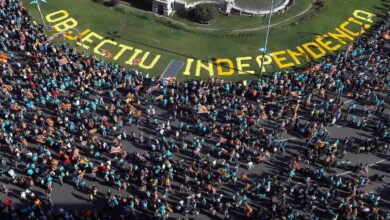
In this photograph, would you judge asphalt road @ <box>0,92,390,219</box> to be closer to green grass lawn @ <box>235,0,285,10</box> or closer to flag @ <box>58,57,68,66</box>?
flag @ <box>58,57,68,66</box>

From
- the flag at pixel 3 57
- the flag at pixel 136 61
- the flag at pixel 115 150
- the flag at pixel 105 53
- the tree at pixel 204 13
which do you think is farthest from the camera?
the tree at pixel 204 13

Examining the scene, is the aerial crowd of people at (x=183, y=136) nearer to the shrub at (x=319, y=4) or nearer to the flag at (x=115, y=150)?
the flag at (x=115, y=150)

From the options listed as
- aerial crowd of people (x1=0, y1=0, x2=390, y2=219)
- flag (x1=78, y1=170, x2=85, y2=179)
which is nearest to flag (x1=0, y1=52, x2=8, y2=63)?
aerial crowd of people (x1=0, y1=0, x2=390, y2=219)

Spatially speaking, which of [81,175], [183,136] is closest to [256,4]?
[183,136]

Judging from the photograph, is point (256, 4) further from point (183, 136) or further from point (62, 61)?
point (62, 61)

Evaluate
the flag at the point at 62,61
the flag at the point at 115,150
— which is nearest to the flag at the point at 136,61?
the flag at the point at 62,61

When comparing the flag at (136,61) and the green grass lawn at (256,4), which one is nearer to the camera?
the flag at (136,61)
